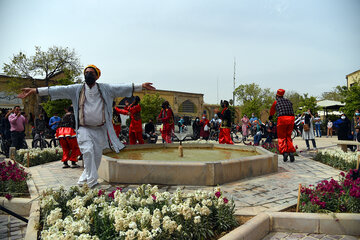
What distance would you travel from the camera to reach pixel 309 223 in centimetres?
328

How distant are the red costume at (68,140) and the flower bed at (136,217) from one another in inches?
156

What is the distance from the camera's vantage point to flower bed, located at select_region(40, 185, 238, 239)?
98.8 inches

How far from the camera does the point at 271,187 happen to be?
5.09m

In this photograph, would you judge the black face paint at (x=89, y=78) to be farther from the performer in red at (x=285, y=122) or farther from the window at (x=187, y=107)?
the window at (x=187, y=107)

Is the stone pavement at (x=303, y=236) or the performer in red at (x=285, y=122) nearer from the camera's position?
the stone pavement at (x=303, y=236)

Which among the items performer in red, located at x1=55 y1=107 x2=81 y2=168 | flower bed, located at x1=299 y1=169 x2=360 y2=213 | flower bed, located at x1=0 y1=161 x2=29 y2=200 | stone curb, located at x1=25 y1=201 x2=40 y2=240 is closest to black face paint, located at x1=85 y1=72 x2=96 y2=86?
flower bed, located at x1=0 y1=161 x2=29 y2=200

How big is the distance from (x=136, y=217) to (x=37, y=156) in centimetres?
664

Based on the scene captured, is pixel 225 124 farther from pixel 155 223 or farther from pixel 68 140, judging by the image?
pixel 155 223

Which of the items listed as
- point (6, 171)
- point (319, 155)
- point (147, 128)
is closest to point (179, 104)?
point (147, 128)

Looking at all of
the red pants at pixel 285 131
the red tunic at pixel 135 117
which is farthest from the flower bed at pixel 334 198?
the red tunic at pixel 135 117

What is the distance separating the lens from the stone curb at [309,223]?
126 inches

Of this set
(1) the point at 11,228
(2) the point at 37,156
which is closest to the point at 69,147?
(2) the point at 37,156

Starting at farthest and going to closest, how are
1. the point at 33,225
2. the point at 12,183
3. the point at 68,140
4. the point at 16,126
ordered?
the point at 16,126, the point at 68,140, the point at 12,183, the point at 33,225

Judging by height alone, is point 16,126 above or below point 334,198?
above
